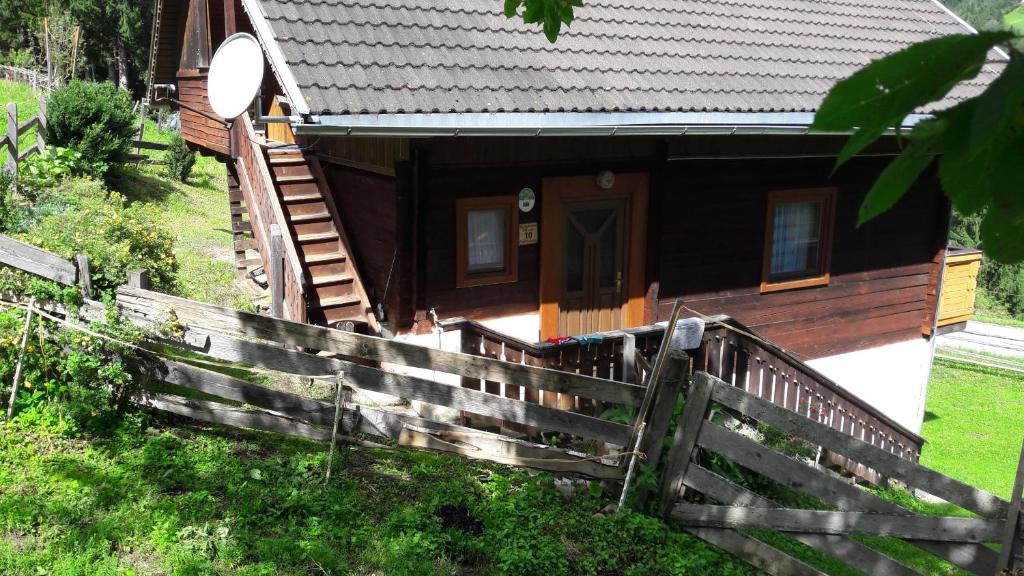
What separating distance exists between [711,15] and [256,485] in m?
8.22

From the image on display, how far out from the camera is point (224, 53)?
9.12 m

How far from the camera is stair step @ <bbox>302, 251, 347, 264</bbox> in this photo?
912 cm

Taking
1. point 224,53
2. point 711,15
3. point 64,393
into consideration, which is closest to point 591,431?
point 64,393

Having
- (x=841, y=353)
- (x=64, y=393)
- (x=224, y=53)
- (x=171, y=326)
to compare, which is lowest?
(x=841, y=353)

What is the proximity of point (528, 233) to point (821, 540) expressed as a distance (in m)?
4.70

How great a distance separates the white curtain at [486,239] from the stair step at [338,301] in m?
1.26

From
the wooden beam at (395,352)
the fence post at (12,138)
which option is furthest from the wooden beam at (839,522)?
the fence post at (12,138)

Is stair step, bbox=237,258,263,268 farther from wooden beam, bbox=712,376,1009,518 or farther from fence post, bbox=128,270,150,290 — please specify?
wooden beam, bbox=712,376,1009,518

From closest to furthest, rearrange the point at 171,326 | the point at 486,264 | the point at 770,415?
the point at 770,415
the point at 171,326
the point at 486,264

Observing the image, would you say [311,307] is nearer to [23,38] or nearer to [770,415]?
[770,415]

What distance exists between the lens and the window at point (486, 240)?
8695 mm

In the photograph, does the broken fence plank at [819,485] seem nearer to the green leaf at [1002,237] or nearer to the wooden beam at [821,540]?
the wooden beam at [821,540]

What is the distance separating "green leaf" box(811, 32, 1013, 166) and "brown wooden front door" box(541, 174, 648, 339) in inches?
316

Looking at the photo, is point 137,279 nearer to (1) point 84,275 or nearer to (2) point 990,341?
(1) point 84,275
